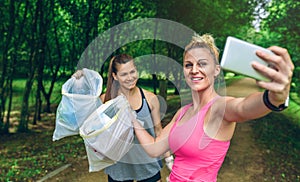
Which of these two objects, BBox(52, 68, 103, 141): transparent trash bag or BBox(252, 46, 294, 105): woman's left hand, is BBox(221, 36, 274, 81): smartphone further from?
BBox(52, 68, 103, 141): transparent trash bag

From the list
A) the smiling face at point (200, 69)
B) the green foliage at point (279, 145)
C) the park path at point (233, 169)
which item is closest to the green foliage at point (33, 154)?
the park path at point (233, 169)

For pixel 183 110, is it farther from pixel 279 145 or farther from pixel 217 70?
pixel 279 145

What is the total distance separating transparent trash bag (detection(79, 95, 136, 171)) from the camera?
6.76 feet

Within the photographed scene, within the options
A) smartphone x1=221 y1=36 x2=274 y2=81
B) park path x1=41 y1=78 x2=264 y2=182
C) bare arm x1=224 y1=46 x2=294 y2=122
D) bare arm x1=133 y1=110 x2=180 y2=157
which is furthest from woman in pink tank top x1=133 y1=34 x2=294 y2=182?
park path x1=41 y1=78 x2=264 y2=182

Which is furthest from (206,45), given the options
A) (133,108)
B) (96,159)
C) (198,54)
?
(96,159)

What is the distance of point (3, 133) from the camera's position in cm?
861

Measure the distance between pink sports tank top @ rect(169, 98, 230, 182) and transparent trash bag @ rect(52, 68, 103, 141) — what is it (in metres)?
0.77

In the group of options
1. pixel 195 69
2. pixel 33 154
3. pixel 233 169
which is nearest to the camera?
pixel 195 69

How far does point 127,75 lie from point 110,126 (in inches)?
17.1

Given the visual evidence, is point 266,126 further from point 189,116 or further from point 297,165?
point 189,116

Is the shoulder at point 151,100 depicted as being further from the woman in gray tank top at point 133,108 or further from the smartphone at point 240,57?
the smartphone at point 240,57

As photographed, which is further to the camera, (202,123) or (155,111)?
(155,111)

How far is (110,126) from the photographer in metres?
2.07

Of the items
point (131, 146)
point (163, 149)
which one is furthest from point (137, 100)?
point (163, 149)
